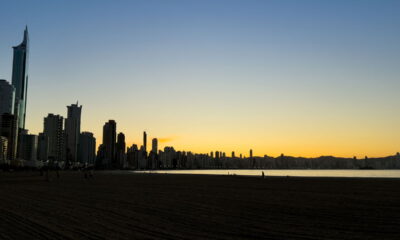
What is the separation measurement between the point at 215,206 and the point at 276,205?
12.0 ft

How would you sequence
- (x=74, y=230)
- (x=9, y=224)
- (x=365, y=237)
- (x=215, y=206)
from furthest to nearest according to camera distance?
(x=215, y=206) → (x=9, y=224) → (x=74, y=230) → (x=365, y=237)

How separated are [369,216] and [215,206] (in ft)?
26.5

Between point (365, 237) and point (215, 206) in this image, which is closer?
point (365, 237)

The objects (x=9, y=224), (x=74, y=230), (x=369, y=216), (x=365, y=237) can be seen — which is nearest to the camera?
(x=365, y=237)

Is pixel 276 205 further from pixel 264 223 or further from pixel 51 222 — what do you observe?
pixel 51 222

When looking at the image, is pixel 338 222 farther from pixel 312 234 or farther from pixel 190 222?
pixel 190 222

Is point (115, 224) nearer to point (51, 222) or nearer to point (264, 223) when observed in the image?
point (51, 222)

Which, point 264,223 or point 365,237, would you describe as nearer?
point 365,237

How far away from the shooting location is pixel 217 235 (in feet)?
41.6

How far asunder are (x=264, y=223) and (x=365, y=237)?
4050 millimetres

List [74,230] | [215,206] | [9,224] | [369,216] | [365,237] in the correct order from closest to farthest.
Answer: [365,237] → [74,230] → [9,224] → [369,216] → [215,206]

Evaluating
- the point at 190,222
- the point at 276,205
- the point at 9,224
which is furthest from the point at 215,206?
the point at 9,224

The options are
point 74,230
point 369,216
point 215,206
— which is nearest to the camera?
point 74,230

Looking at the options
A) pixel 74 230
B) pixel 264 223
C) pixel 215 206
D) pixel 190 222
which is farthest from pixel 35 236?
pixel 215 206
